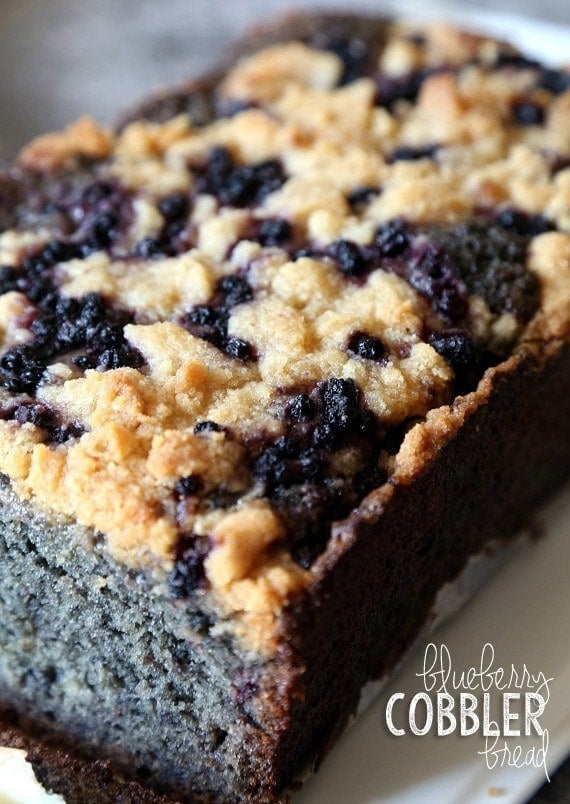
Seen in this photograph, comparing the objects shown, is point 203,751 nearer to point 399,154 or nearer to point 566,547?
point 566,547

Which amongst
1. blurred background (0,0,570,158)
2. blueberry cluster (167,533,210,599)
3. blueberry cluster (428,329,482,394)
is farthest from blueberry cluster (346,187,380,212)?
blurred background (0,0,570,158)

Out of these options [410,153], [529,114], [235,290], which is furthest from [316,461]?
[529,114]

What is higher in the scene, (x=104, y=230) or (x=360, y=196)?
(x=360, y=196)

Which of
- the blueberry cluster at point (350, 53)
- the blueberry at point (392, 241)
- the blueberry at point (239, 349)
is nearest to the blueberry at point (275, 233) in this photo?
the blueberry at point (392, 241)

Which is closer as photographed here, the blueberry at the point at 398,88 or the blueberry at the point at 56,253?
the blueberry at the point at 56,253

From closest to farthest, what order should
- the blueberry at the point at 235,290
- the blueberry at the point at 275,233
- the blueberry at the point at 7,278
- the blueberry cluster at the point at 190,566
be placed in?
the blueberry cluster at the point at 190,566 → the blueberry at the point at 235,290 → the blueberry at the point at 7,278 → the blueberry at the point at 275,233

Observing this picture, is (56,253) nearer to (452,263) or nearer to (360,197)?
(360,197)

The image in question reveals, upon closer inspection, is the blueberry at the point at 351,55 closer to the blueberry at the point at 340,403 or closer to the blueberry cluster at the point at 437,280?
the blueberry cluster at the point at 437,280

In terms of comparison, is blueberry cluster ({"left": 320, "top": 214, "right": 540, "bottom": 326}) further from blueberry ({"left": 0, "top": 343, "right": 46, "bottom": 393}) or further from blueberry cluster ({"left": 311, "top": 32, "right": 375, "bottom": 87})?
blueberry cluster ({"left": 311, "top": 32, "right": 375, "bottom": 87})
